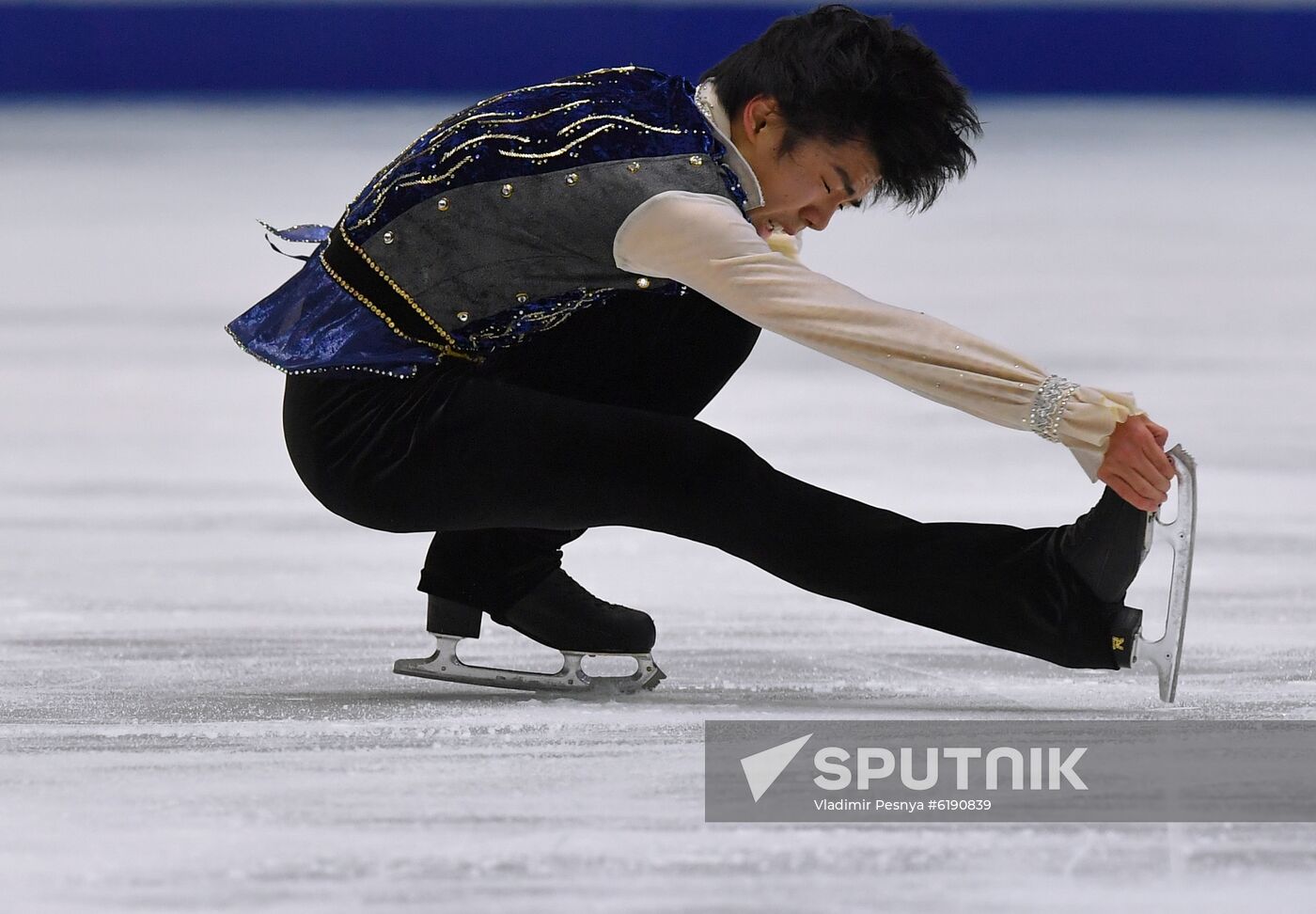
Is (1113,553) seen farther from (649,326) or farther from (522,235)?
(522,235)

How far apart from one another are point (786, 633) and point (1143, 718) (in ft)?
1.80

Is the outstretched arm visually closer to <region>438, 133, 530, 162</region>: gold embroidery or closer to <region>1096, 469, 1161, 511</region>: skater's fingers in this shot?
<region>1096, 469, 1161, 511</region>: skater's fingers

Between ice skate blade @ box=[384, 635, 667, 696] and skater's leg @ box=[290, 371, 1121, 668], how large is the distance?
205 mm

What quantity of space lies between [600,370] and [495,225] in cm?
20

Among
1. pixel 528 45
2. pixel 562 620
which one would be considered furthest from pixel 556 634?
pixel 528 45

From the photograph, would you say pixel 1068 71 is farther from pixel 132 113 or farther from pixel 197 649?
pixel 197 649

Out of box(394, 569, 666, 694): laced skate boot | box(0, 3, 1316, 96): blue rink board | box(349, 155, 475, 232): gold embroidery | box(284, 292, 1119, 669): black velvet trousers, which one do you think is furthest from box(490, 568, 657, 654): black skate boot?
box(0, 3, 1316, 96): blue rink board

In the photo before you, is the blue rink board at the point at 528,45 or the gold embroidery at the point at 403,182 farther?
the blue rink board at the point at 528,45

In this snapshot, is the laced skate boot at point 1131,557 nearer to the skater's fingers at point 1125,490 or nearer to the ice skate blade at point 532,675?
the skater's fingers at point 1125,490

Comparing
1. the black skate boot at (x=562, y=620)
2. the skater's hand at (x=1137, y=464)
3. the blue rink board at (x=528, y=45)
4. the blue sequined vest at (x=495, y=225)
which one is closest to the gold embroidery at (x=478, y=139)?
the blue sequined vest at (x=495, y=225)

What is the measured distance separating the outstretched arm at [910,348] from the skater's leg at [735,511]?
150 mm

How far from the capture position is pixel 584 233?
171 centimetres

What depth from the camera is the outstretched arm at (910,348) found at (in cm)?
159

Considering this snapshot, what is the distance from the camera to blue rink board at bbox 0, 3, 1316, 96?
27.3ft
